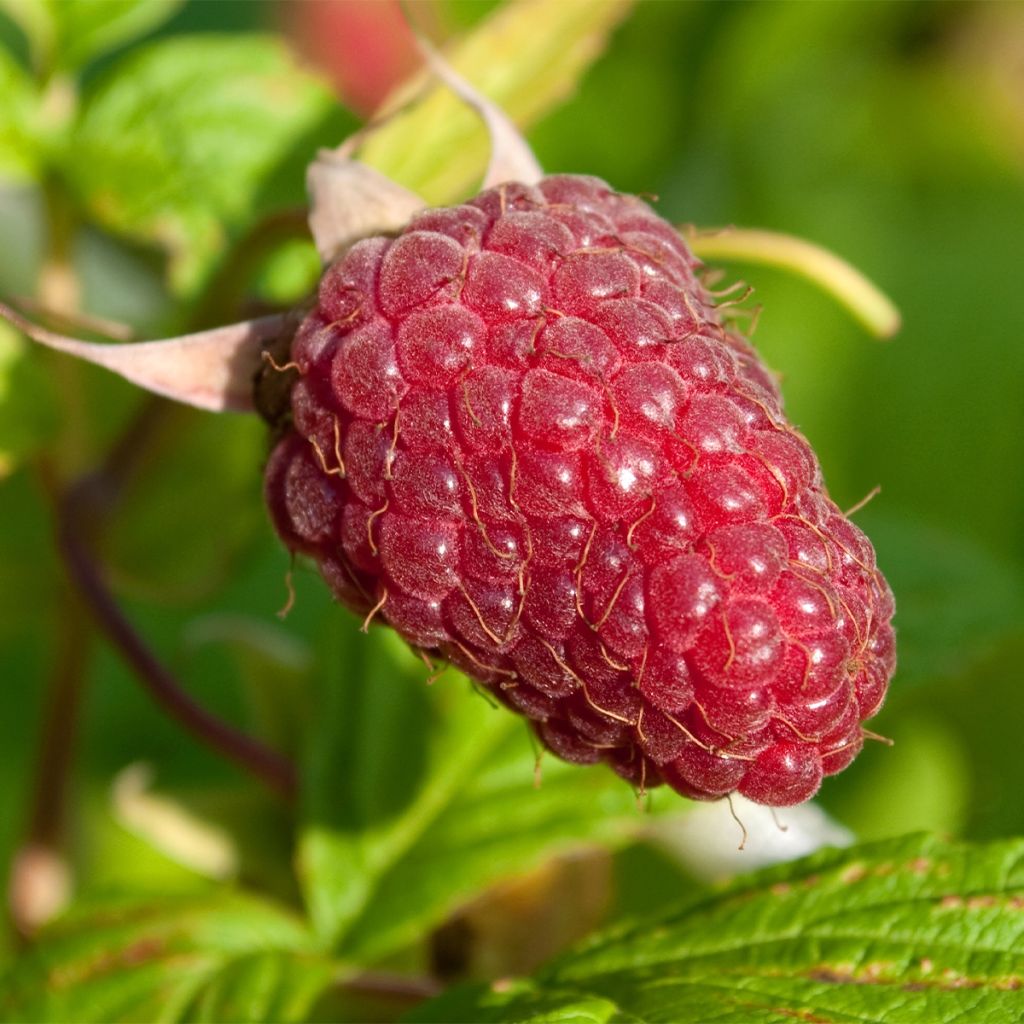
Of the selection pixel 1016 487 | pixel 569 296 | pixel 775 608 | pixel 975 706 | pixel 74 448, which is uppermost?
pixel 569 296

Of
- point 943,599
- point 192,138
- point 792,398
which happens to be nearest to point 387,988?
point 943,599

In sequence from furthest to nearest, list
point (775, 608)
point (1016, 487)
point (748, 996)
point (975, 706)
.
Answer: point (1016, 487), point (975, 706), point (748, 996), point (775, 608)

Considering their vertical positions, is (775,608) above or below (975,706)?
above

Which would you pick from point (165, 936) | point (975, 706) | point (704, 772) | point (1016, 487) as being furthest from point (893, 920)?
point (1016, 487)

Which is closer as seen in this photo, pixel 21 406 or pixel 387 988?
pixel 387 988

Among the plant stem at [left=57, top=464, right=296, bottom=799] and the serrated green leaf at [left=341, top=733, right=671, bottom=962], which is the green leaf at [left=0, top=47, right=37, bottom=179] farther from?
the serrated green leaf at [left=341, top=733, right=671, bottom=962]

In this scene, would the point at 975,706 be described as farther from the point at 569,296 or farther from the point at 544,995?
the point at 569,296

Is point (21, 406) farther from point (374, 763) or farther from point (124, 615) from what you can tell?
point (374, 763)
